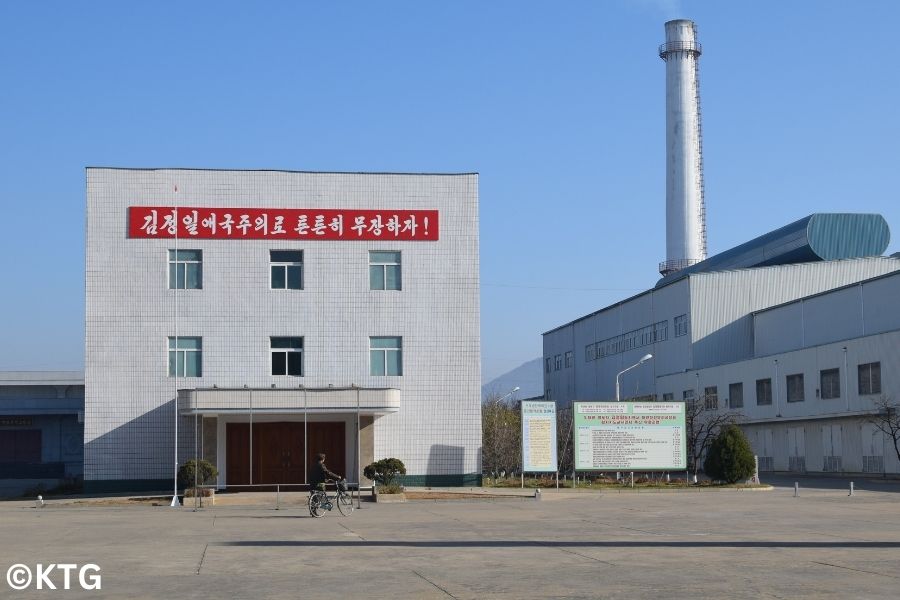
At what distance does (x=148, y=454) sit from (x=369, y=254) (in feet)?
35.2

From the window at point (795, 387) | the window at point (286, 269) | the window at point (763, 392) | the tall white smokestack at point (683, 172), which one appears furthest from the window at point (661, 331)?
the window at point (286, 269)

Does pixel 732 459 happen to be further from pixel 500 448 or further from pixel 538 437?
pixel 500 448

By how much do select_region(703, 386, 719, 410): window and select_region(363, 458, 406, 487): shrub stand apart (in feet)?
110

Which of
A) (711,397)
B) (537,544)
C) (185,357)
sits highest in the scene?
(185,357)

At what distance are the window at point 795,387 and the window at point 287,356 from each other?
2968 cm

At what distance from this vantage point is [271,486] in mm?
41500

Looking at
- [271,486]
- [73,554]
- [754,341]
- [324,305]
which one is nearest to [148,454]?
[271,486]

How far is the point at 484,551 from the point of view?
62.2ft

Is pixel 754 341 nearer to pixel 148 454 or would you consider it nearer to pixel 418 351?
pixel 418 351

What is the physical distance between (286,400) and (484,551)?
877 inches

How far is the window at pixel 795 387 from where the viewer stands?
60469 millimetres

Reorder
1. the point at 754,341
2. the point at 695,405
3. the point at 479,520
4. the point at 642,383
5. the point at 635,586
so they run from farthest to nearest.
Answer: the point at 642,383
the point at 754,341
the point at 695,405
the point at 479,520
the point at 635,586

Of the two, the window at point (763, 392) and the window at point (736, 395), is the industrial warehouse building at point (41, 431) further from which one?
the window at point (763, 392)

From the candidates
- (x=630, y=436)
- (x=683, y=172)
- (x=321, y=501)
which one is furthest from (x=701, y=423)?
(x=321, y=501)
